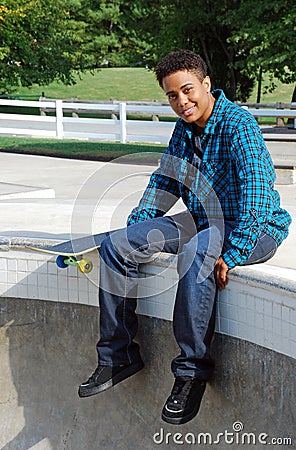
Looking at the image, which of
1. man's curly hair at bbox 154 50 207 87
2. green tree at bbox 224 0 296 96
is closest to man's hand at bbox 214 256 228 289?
man's curly hair at bbox 154 50 207 87

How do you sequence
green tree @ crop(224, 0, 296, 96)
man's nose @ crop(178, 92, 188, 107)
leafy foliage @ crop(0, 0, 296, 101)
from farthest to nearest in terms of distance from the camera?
leafy foliage @ crop(0, 0, 296, 101)
green tree @ crop(224, 0, 296, 96)
man's nose @ crop(178, 92, 188, 107)

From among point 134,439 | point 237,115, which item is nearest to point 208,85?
point 237,115

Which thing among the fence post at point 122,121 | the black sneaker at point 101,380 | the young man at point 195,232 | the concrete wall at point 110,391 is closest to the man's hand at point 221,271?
the young man at point 195,232

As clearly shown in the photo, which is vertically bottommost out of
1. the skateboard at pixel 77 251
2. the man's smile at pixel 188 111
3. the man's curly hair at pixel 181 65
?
the skateboard at pixel 77 251

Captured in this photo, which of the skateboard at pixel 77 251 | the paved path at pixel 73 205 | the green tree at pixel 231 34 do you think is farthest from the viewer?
the green tree at pixel 231 34

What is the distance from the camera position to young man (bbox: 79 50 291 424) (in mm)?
4188

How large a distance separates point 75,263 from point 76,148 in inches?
443

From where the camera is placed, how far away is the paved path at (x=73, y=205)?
590 centimetres

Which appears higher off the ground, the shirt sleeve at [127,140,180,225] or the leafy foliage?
the leafy foliage

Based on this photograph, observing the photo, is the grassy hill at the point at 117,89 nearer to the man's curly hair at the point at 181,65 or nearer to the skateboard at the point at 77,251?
the skateboard at the point at 77,251

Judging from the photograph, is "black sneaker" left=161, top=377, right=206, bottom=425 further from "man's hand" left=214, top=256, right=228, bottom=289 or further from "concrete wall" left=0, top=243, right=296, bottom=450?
"man's hand" left=214, top=256, right=228, bottom=289

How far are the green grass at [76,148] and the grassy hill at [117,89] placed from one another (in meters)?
29.1

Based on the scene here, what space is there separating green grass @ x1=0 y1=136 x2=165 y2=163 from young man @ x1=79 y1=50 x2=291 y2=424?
29.3 feet

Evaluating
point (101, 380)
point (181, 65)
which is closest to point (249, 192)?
point (181, 65)
